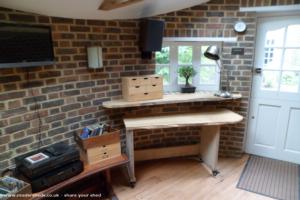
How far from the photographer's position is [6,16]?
5.38ft

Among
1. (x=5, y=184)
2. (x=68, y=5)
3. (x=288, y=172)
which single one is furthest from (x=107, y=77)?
(x=288, y=172)

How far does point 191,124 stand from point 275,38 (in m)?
1.49

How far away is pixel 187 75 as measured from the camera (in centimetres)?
263

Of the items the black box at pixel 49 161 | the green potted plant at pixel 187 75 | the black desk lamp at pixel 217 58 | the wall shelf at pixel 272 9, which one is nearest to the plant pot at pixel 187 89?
the green potted plant at pixel 187 75

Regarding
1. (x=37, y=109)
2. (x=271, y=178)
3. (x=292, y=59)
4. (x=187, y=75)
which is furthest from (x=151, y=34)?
(x=271, y=178)

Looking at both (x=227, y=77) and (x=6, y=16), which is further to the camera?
(x=227, y=77)

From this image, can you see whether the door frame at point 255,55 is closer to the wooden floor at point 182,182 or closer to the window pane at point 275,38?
the window pane at point 275,38

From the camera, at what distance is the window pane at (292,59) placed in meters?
2.52

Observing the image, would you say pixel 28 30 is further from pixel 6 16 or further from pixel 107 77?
pixel 107 77

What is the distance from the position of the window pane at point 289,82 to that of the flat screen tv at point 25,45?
261cm

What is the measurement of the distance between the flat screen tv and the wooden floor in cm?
155

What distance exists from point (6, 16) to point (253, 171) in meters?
2.97

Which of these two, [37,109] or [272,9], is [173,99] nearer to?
[37,109]

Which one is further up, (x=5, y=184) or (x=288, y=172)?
(x=5, y=184)
